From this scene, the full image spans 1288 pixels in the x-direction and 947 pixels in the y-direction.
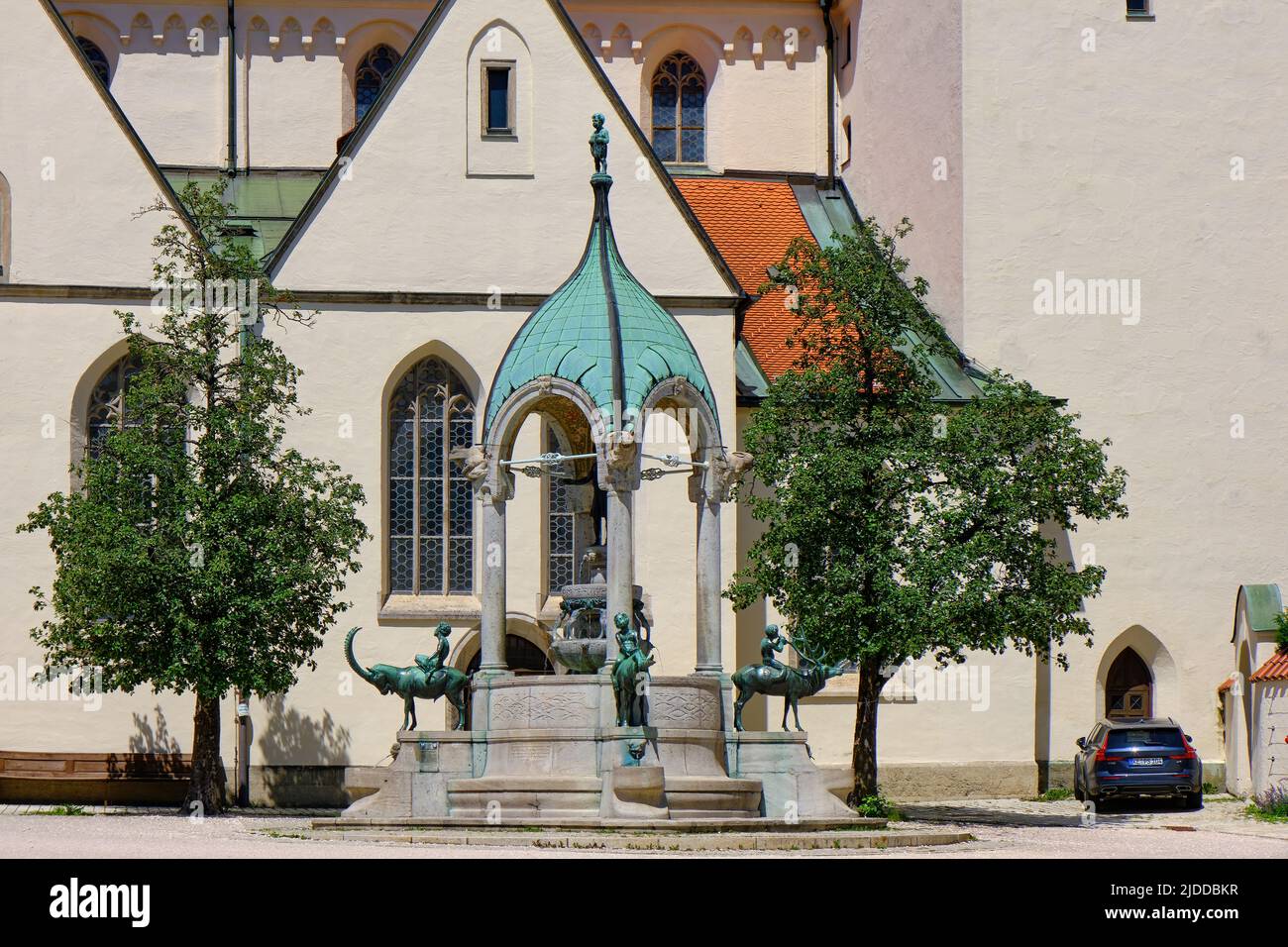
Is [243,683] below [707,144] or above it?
below

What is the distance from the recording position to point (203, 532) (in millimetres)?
31578

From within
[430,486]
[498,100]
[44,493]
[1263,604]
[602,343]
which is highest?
[498,100]

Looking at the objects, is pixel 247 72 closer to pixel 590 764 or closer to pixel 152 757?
pixel 152 757

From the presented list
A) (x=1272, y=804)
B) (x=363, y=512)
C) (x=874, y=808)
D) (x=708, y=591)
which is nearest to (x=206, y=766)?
(x=363, y=512)

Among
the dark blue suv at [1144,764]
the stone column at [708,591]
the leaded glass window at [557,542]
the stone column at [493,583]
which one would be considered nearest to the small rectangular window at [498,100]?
the leaded glass window at [557,542]

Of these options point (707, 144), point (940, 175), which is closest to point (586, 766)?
point (940, 175)

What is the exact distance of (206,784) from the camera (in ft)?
107

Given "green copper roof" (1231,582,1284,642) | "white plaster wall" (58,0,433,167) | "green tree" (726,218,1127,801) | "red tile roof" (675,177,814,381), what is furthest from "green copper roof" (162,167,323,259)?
"green copper roof" (1231,582,1284,642)

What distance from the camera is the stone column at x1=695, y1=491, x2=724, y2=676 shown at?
26.9 metres

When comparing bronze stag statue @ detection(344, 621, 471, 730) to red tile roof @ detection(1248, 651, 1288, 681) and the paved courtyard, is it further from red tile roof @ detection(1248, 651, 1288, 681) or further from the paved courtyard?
red tile roof @ detection(1248, 651, 1288, 681)

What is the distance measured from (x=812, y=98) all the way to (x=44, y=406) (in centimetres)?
1682

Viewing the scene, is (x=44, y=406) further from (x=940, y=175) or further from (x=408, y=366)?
(x=940, y=175)

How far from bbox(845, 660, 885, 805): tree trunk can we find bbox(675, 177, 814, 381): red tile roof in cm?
698

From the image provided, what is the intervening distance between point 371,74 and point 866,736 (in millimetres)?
17900
